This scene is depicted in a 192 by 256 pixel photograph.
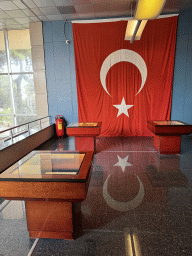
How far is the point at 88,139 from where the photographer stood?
15.1 feet

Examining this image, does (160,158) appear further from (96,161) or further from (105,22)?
(105,22)

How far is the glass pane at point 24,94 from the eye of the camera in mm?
6816

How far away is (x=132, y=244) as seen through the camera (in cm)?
177

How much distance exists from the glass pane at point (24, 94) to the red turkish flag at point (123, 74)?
2.12 m

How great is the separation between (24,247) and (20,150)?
285 cm

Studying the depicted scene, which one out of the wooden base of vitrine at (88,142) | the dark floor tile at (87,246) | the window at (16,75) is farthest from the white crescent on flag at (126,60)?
the dark floor tile at (87,246)

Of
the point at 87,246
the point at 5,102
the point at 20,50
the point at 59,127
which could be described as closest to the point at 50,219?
the point at 87,246

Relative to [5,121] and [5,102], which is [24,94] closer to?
[5,102]

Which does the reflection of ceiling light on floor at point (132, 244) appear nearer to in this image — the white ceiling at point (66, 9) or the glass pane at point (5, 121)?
the white ceiling at point (66, 9)

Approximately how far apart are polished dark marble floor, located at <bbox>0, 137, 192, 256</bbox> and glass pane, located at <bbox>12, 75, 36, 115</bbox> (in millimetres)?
4654

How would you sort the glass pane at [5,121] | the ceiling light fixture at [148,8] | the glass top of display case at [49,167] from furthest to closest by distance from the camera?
the glass pane at [5,121] < the ceiling light fixture at [148,8] < the glass top of display case at [49,167]

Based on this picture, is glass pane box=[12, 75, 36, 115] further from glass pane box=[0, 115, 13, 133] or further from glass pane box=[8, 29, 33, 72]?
glass pane box=[0, 115, 13, 133]

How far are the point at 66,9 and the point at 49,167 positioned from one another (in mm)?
5350

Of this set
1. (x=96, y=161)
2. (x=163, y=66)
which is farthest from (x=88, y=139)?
(x=163, y=66)
